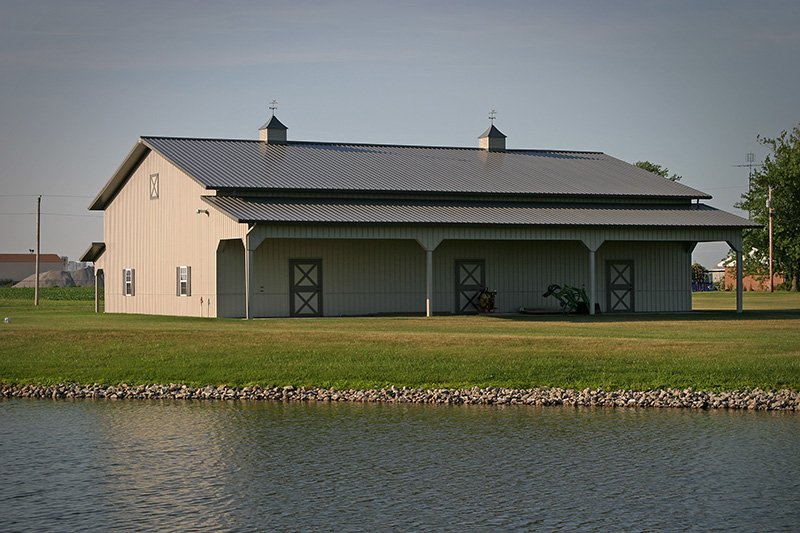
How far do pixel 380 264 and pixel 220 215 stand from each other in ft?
22.3

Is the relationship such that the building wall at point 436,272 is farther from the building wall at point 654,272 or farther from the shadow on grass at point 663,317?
the shadow on grass at point 663,317

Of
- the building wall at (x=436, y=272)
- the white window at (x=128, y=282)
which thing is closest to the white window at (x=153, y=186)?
the white window at (x=128, y=282)

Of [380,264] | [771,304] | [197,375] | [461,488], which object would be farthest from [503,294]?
[461,488]

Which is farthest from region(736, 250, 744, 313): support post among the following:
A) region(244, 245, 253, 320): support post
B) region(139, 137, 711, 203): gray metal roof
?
region(244, 245, 253, 320): support post

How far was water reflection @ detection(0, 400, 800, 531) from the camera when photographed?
12.0 meters

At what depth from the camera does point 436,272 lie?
131ft

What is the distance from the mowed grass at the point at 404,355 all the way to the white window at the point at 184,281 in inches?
264

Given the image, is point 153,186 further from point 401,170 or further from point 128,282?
point 401,170

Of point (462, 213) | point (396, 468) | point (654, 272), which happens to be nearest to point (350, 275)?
point (462, 213)

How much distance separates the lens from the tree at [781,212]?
76.6 meters

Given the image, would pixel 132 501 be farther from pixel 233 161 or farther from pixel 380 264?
pixel 233 161

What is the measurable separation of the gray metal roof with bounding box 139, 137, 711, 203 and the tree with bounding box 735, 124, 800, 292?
31.9 meters

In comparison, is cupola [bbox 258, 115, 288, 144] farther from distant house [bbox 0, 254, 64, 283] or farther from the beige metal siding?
distant house [bbox 0, 254, 64, 283]

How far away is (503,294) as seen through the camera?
135 feet
